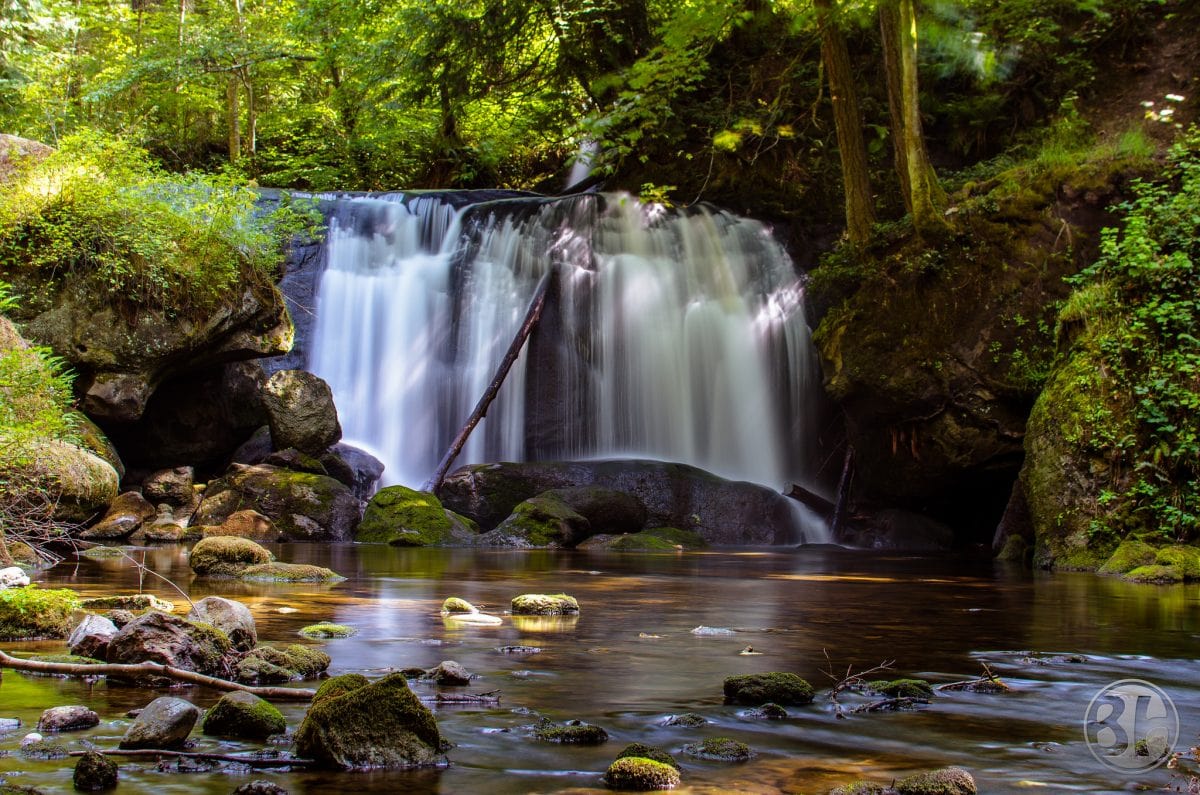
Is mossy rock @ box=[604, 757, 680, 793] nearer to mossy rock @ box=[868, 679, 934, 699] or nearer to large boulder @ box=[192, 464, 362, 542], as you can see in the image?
mossy rock @ box=[868, 679, 934, 699]

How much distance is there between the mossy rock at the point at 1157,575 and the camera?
9.26 metres

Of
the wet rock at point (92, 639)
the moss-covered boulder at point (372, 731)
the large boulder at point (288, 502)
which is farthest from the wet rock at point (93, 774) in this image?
the large boulder at point (288, 502)

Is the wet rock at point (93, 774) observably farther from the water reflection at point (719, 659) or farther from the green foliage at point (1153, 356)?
the green foliage at point (1153, 356)

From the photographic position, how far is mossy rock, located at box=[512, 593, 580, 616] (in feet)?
21.0

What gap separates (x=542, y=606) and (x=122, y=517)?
30.9 ft

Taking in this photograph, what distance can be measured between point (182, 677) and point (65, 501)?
891 cm

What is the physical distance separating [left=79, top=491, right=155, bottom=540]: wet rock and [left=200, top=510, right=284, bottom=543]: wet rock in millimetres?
968

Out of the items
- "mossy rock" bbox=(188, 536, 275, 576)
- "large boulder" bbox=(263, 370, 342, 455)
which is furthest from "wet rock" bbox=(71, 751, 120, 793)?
"large boulder" bbox=(263, 370, 342, 455)

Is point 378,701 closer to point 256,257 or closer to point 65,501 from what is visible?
point 65,501

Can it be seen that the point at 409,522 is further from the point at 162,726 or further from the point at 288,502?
the point at 162,726

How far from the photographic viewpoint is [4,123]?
24.4 m

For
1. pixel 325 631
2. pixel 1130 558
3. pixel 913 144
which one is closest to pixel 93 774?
pixel 325 631

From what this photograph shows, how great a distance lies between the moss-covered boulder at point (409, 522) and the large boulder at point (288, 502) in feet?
1.14

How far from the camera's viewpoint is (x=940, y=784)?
2590mm
